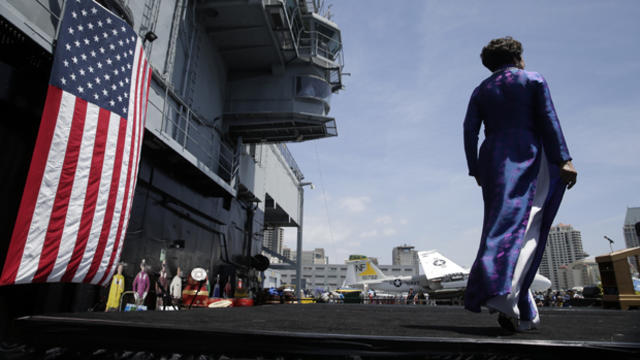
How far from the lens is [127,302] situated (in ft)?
27.7

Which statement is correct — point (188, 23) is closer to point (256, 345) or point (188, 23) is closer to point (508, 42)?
point (508, 42)

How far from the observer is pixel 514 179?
208 cm

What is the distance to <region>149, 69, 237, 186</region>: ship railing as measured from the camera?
33.2 feet

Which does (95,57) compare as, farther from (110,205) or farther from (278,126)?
(278,126)

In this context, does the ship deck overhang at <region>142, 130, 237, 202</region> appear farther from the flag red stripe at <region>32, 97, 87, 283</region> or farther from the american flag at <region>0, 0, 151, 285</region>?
the flag red stripe at <region>32, 97, 87, 283</region>

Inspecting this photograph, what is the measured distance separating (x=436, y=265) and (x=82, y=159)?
27.6 metres

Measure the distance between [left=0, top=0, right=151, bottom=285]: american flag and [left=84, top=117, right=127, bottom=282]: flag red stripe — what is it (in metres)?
0.02

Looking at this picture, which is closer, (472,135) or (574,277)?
(472,135)

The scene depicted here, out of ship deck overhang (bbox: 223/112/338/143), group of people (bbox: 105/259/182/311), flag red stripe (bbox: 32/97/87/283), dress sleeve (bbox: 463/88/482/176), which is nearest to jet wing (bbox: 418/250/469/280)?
ship deck overhang (bbox: 223/112/338/143)

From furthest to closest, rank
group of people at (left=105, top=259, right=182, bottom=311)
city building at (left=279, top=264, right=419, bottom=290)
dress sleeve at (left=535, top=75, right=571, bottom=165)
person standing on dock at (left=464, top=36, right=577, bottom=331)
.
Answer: city building at (left=279, top=264, right=419, bottom=290)
group of people at (left=105, top=259, right=182, bottom=311)
dress sleeve at (left=535, top=75, right=571, bottom=165)
person standing on dock at (left=464, top=36, right=577, bottom=331)

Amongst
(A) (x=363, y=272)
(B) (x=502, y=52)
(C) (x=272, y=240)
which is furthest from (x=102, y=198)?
(C) (x=272, y=240)

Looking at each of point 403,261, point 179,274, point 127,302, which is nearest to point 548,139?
point 127,302

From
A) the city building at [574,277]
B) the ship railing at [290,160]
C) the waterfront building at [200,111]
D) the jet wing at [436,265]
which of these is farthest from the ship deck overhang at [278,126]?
the city building at [574,277]

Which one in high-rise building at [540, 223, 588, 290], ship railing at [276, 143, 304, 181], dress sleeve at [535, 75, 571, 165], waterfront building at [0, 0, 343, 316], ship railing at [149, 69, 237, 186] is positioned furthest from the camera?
high-rise building at [540, 223, 588, 290]
